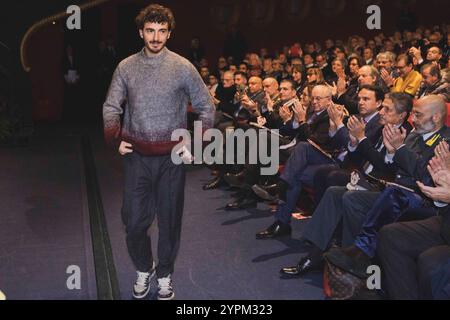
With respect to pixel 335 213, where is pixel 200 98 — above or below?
above

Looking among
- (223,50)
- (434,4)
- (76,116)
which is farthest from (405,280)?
(434,4)

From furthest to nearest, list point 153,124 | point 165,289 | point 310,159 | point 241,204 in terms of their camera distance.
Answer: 1. point 241,204
2. point 310,159
3. point 165,289
4. point 153,124

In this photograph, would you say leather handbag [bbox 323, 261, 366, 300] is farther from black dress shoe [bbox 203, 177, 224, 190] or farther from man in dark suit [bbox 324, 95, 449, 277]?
black dress shoe [bbox 203, 177, 224, 190]

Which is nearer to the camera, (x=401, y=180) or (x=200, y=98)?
(x=200, y=98)

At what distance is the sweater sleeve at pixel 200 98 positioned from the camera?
3.70 meters

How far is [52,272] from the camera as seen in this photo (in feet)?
14.3

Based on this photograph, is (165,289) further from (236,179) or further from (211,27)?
(211,27)

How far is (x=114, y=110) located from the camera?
3689 millimetres

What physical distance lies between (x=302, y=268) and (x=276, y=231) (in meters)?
0.86

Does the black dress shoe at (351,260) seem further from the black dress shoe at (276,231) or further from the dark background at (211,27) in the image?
the dark background at (211,27)

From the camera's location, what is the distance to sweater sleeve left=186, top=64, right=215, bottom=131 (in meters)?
3.70

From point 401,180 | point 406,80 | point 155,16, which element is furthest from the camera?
point 406,80

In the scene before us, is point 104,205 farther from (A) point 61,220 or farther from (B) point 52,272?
(B) point 52,272

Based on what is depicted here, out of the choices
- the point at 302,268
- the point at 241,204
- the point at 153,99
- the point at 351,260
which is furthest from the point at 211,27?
the point at 351,260
